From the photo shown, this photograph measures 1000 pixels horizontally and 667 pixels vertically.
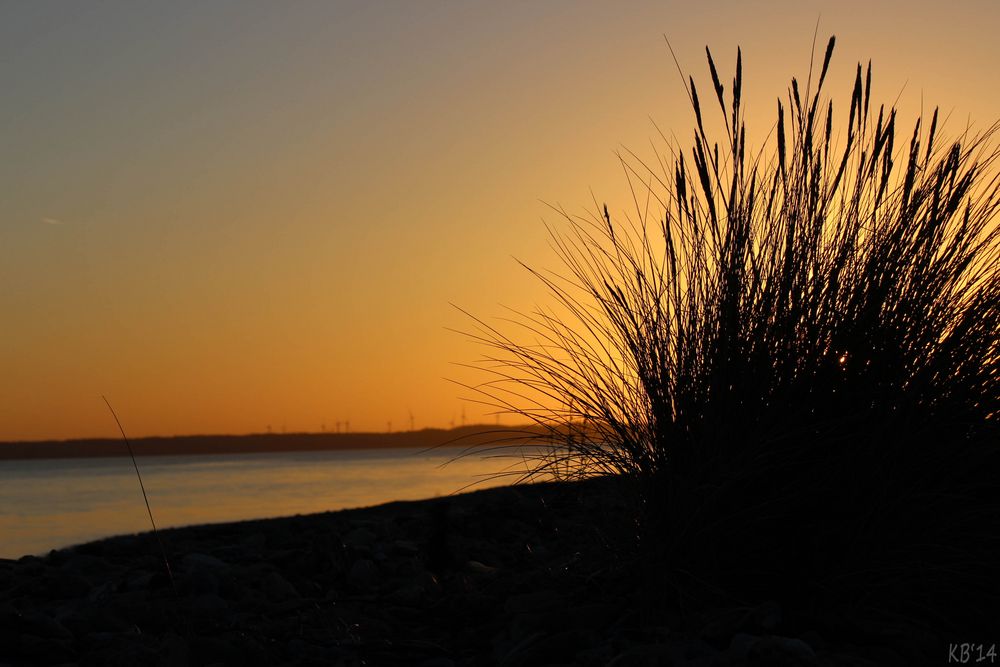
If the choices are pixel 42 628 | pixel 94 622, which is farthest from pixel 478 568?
pixel 42 628

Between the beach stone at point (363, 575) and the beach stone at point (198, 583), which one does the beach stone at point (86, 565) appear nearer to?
the beach stone at point (198, 583)

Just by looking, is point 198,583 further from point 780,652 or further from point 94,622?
point 780,652

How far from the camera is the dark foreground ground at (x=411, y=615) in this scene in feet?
6.21

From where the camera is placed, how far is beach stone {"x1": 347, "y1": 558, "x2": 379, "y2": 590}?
3057 mm

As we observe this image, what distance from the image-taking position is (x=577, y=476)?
2559mm

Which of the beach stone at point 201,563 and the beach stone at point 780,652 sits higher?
the beach stone at point 780,652

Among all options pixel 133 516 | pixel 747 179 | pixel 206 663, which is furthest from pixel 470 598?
pixel 133 516

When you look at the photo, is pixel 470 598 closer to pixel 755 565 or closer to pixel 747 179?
pixel 755 565

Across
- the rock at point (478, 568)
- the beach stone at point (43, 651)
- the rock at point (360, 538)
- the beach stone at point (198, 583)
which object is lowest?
the beach stone at point (43, 651)

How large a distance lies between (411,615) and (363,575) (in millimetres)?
614

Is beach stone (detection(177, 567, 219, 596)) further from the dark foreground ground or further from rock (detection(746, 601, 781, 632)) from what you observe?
rock (detection(746, 601, 781, 632))

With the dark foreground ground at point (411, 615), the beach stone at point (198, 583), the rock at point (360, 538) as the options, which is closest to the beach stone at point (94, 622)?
the dark foreground ground at point (411, 615)

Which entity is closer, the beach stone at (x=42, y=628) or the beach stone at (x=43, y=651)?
the beach stone at (x=43, y=651)

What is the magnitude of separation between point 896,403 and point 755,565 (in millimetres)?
536
